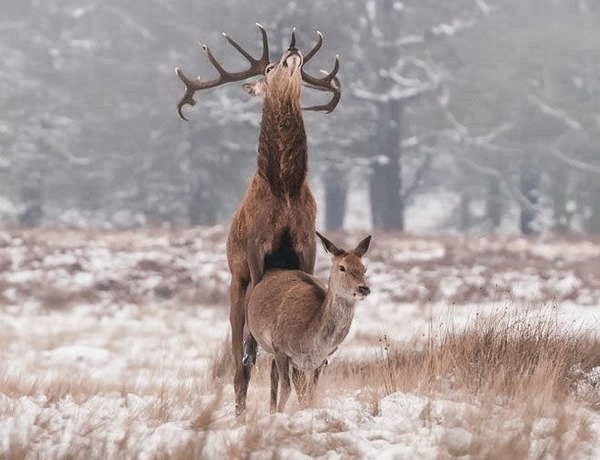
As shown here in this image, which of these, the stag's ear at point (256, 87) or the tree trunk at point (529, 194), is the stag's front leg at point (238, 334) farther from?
the tree trunk at point (529, 194)

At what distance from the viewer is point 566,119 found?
33719 mm

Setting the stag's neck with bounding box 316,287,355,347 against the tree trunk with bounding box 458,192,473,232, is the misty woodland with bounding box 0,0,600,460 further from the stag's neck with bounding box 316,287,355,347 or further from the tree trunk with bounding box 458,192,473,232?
the tree trunk with bounding box 458,192,473,232

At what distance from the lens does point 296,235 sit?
6035mm

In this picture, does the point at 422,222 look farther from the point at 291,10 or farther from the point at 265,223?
the point at 265,223

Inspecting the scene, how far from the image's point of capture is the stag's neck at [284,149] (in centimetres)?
608

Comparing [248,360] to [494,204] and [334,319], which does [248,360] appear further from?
[494,204]

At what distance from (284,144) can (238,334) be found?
1179mm

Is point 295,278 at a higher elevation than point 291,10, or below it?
below

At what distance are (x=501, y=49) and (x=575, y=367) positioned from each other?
2892 centimetres

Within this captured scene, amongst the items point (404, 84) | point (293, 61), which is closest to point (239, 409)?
point (293, 61)

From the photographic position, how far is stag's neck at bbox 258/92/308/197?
6.08m

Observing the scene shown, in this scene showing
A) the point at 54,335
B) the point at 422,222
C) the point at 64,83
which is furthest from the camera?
the point at 422,222

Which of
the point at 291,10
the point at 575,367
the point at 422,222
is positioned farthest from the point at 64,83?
the point at 575,367

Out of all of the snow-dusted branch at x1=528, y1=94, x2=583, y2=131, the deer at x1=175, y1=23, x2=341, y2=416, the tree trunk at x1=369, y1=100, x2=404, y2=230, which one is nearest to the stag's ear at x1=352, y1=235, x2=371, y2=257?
the deer at x1=175, y1=23, x2=341, y2=416
